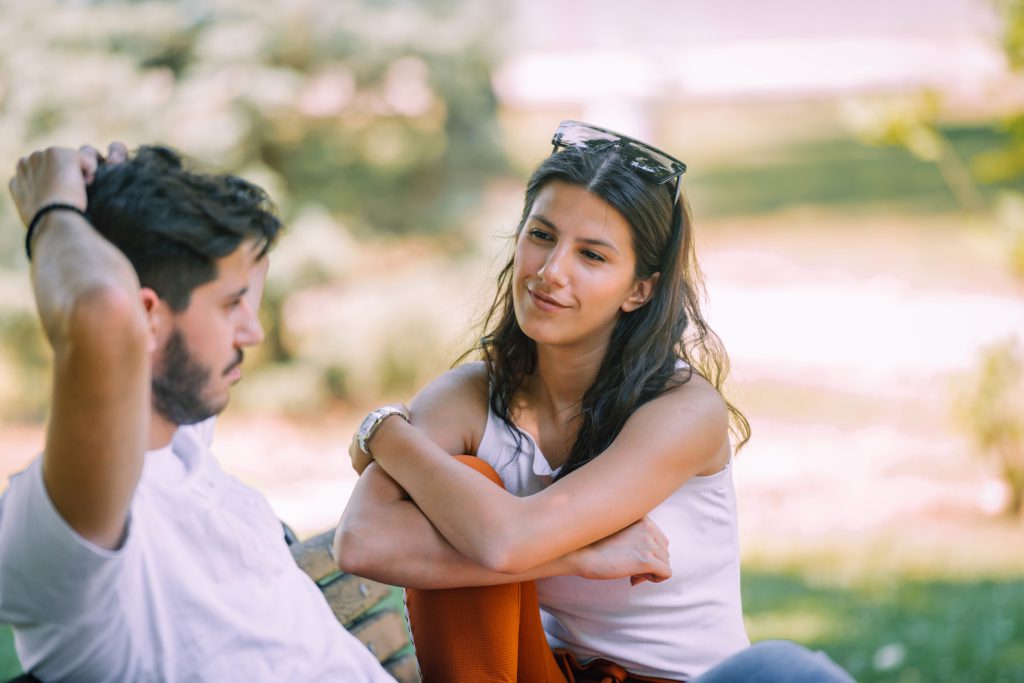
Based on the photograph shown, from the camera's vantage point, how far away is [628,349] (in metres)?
2.60

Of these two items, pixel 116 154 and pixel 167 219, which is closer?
pixel 167 219

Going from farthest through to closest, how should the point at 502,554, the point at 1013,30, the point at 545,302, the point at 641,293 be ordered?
the point at 1013,30
the point at 641,293
the point at 545,302
the point at 502,554

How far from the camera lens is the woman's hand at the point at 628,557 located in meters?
2.24

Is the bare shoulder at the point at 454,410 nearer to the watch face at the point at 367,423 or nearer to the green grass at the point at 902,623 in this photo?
the watch face at the point at 367,423

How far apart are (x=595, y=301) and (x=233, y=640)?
1.17m

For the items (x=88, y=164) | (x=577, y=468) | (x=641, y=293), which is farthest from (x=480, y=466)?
(x=88, y=164)

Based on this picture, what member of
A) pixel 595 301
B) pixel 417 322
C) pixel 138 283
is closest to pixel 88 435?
pixel 138 283

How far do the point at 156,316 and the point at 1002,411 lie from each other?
4.97 metres

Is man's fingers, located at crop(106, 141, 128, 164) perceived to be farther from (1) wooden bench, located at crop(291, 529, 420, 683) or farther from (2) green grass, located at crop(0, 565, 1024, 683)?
(2) green grass, located at crop(0, 565, 1024, 683)

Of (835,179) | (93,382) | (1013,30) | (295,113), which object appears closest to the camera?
(93,382)

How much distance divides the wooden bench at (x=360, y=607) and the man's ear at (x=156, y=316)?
36.6 inches

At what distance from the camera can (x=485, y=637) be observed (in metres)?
2.21

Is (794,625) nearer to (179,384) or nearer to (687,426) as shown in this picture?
(687,426)

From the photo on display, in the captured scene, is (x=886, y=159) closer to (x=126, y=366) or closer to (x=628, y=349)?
(x=628, y=349)
